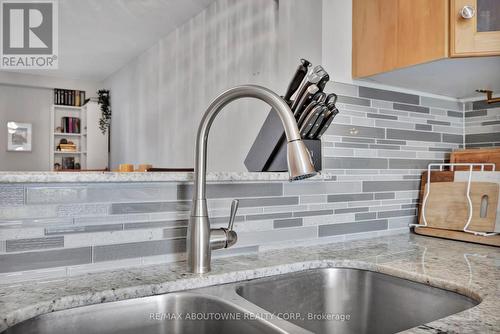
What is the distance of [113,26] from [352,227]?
11.2 ft

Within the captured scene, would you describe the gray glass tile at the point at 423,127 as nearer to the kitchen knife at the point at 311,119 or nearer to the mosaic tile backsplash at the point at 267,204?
the mosaic tile backsplash at the point at 267,204

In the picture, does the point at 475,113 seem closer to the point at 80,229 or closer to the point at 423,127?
the point at 423,127

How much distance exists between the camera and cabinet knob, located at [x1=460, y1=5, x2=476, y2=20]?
109cm

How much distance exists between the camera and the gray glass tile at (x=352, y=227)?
1.28 metres

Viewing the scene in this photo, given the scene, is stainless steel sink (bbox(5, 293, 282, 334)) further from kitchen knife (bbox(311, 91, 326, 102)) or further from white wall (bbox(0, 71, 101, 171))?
white wall (bbox(0, 71, 101, 171))

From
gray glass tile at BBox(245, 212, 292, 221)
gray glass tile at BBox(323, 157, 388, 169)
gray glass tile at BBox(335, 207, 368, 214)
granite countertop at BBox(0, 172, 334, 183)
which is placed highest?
gray glass tile at BBox(323, 157, 388, 169)

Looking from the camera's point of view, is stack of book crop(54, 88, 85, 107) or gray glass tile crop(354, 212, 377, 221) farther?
stack of book crop(54, 88, 85, 107)

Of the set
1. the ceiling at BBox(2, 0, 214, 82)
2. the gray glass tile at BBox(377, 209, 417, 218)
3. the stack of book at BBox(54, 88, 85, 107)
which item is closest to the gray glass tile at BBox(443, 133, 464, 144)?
the gray glass tile at BBox(377, 209, 417, 218)

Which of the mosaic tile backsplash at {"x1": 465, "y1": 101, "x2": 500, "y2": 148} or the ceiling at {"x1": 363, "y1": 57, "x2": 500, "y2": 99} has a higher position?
the ceiling at {"x1": 363, "y1": 57, "x2": 500, "y2": 99}

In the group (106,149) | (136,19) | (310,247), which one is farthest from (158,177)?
(106,149)

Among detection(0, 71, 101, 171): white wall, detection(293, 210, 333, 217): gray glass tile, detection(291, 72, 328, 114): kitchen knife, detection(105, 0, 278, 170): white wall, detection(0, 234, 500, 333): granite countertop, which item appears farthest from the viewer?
detection(0, 71, 101, 171): white wall

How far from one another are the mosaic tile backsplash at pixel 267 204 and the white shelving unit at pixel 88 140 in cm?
521

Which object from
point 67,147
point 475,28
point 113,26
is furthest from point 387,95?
point 67,147

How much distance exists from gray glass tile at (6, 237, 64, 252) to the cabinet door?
3.64 ft
